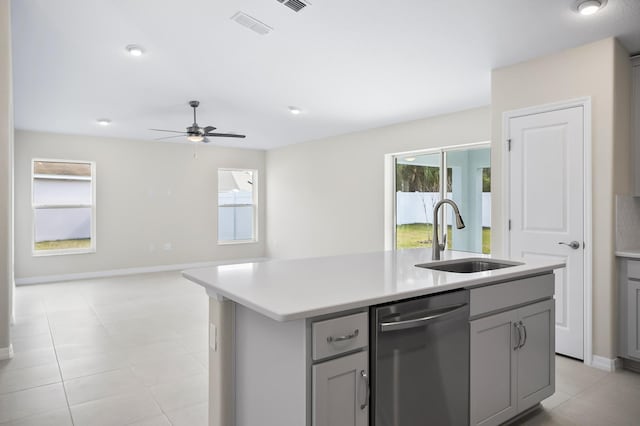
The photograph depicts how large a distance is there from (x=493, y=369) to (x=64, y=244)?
23.9 ft

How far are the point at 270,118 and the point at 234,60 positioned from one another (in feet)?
7.21

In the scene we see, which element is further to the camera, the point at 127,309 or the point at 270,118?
the point at 270,118

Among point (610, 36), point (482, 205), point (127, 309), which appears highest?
point (610, 36)

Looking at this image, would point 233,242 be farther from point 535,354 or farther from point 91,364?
point 535,354

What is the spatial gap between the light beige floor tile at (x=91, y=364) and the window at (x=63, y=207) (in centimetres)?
435

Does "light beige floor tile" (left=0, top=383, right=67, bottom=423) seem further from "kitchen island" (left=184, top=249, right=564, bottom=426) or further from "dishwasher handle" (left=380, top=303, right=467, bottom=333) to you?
"dishwasher handle" (left=380, top=303, right=467, bottom=333)

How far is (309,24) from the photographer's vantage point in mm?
3016

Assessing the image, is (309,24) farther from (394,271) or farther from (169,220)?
(169,220)

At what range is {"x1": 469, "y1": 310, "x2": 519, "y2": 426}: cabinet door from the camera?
6.39ft

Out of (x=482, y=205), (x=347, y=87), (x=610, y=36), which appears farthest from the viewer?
(x=482, y=205)

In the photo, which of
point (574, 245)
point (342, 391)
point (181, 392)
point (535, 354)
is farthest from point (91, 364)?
point (574, 245)

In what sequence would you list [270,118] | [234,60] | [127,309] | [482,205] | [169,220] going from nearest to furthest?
[234,60] → [127,309] → [482,205] → [270,118] → [169,220]

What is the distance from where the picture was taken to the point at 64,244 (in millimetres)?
6996

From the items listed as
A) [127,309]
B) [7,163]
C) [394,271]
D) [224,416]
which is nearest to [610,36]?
[394,271]
